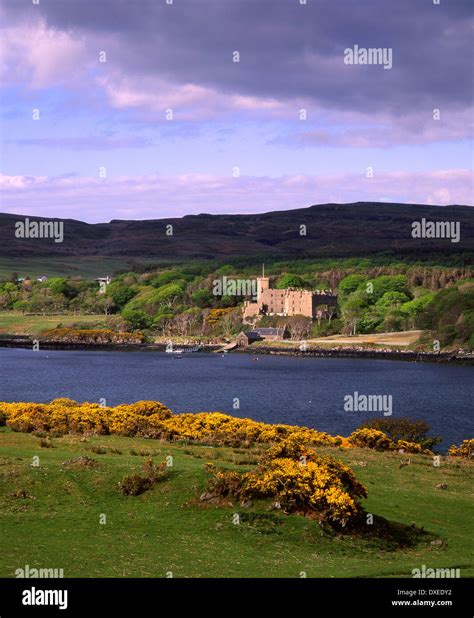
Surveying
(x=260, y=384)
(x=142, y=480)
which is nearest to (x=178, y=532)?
(x=142, y=480)

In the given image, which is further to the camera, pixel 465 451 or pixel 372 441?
pixel 465 451

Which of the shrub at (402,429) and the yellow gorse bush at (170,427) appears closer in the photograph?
the yellow gorse bush at (170,427)

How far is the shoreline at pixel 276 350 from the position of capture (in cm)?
13875

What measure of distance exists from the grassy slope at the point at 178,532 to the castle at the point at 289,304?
16039 cm

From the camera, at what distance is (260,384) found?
97.6 m

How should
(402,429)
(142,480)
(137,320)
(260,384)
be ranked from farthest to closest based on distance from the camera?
(137,320), (260,384), (402,429), (142,480)

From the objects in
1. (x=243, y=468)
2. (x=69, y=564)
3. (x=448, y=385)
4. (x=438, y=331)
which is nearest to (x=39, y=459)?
(x=243, y=468)

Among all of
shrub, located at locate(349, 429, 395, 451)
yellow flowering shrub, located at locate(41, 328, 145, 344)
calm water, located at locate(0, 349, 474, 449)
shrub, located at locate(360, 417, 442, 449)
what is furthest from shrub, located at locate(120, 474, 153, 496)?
yellow flowering shrub, located at locate(41, 328, 145, 344)

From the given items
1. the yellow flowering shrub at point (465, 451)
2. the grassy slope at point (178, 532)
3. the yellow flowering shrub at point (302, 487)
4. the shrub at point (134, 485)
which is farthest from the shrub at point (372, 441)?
the shrub at point (134, 485)

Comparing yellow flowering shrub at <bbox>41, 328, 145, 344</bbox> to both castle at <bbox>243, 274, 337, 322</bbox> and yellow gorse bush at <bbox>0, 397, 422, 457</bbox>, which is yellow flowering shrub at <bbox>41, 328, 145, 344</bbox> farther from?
yellow gorse bush at <bbox>0, 397, 422, 457</bbox>

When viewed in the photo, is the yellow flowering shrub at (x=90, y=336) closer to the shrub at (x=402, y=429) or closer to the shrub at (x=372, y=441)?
the shrub at (x=402, y=429)

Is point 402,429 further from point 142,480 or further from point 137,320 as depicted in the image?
point 137,320

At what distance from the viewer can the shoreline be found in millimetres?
138750

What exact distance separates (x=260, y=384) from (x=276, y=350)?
60.4m
